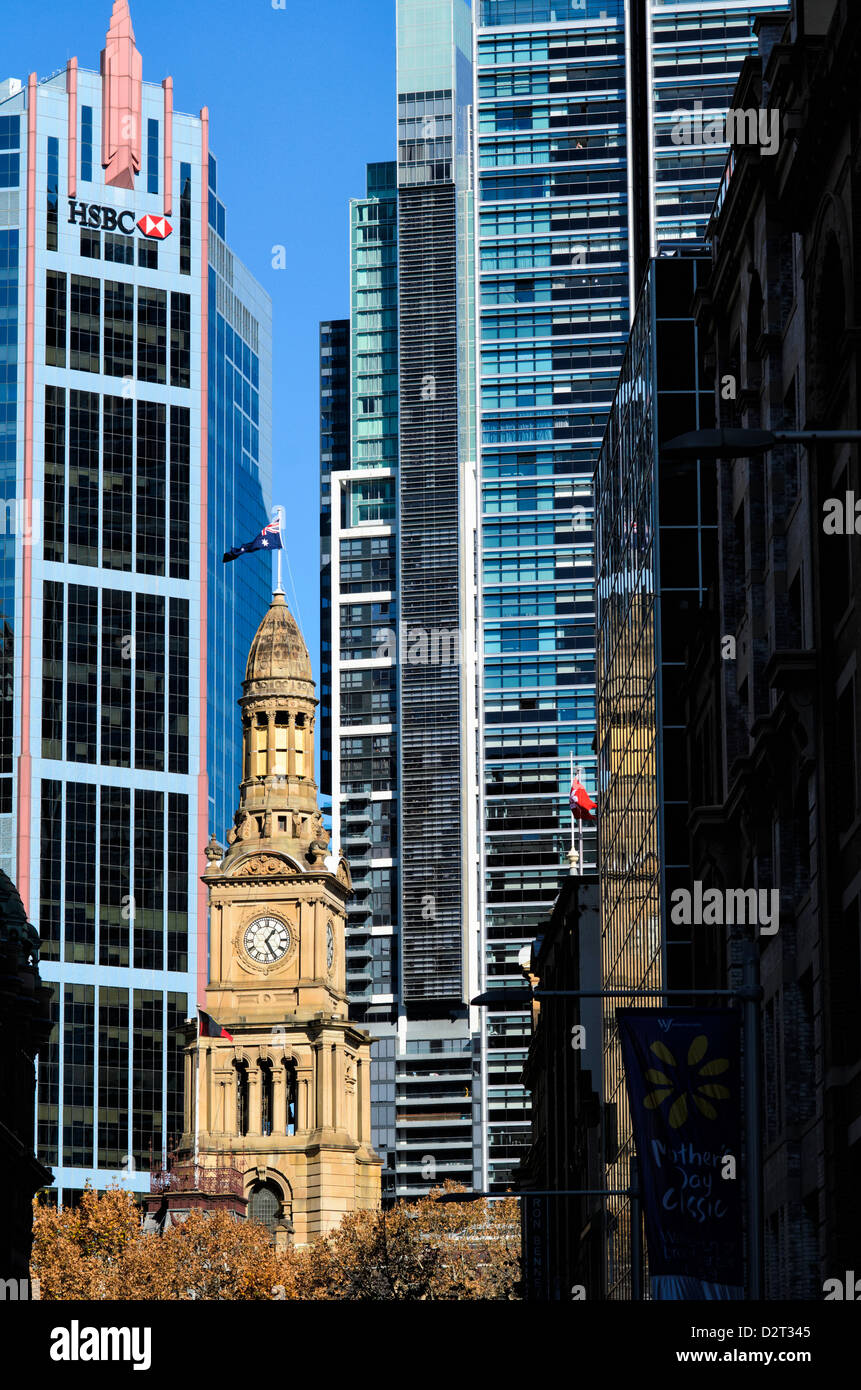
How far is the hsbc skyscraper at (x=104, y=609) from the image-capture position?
587ft

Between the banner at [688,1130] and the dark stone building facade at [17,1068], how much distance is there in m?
44.8

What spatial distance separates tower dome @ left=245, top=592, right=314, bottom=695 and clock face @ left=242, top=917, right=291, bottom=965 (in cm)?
1489

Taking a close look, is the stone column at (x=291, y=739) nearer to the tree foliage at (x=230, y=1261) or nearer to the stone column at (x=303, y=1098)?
the stone column at (x=303, y=1098)

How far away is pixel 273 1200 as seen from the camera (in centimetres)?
14925

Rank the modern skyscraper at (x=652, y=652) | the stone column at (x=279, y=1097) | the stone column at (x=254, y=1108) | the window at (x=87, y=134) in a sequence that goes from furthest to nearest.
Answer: the window at (x=87, y=134) < the stone column at (x=279, y=1097) < the stone column at (x=254, y=1108) < the modern skyscraper at (x=652, y=652)

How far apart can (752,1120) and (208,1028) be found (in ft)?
391

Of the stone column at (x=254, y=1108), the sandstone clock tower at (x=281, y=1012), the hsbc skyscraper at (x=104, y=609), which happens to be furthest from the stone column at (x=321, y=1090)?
the hsbc skyscraper at (x=104, y=609)

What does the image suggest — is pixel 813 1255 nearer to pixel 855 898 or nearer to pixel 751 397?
pixel 855 898

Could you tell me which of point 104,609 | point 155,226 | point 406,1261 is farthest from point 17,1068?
point 155,226

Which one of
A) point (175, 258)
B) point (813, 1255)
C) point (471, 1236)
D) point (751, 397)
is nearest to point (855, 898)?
point (813, 1255)

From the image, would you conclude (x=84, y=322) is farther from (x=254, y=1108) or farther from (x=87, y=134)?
(x=254, y=1108)

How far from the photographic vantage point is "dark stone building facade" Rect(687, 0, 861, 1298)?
4028 centimetres
